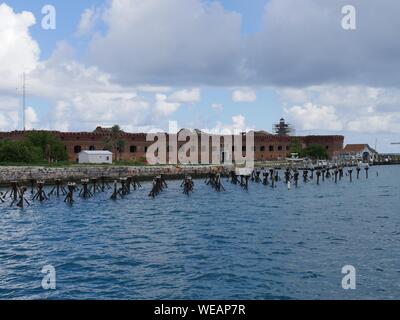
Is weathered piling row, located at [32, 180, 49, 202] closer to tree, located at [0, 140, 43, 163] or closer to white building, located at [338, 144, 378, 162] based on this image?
tree, located at [0, 140, 43, 163]

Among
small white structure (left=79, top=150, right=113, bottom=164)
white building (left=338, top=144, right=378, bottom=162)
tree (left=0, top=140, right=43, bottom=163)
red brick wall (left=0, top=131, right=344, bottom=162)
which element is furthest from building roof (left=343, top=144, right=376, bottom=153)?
tree (left=0, top=140, right=43, bottom=163)

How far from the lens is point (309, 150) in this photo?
506ft

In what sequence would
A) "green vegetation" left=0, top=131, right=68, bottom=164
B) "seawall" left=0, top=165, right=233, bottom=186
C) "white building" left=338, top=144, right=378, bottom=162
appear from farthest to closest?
"white building" left=338, top=144, right=378, bottom=162 → "green vegetation" left=0, top=131, right=68, bottom=164 → "seawall" left=0, top=165, right=233, bottom=186

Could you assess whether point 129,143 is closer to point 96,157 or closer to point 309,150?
point 96,157

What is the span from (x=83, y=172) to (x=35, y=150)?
14.8m

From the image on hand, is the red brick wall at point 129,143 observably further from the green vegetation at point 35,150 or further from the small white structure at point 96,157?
the small white structure at point 96,157

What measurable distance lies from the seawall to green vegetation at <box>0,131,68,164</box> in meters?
9.50

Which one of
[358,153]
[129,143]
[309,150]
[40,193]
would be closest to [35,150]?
[129,143]

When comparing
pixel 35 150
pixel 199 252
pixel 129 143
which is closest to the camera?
pixel 199 252

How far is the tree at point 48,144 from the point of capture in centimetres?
9386

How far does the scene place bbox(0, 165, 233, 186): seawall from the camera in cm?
6644

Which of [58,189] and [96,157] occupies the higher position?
[96,157]

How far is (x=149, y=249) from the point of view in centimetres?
2500
